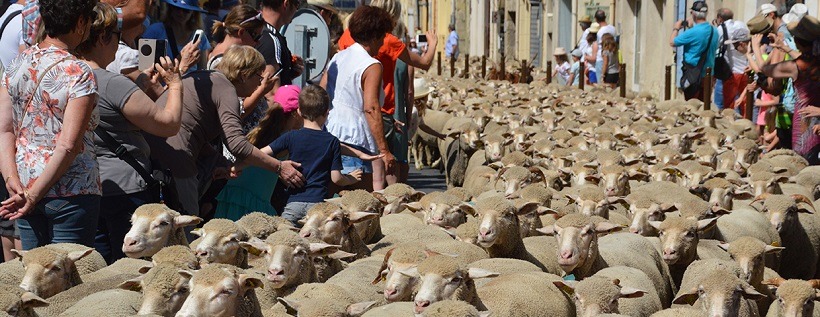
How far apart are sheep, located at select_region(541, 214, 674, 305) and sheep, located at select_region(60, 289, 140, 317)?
7.88 feet

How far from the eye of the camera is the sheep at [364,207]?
7.09m

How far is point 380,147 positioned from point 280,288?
8.09ft

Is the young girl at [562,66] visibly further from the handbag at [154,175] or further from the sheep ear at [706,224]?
the handbag at [154,175]

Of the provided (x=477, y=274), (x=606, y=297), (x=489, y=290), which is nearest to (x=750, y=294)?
(x=606, y=297)

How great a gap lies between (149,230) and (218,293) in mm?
1095

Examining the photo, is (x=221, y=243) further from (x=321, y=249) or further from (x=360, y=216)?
(x=360, y=216)

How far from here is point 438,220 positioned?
754 centimetres

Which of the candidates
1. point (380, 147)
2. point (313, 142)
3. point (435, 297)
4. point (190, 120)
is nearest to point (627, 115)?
point (380, 147)

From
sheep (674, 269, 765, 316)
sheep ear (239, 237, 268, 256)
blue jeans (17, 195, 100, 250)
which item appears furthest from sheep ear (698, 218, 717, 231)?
blue jeans (17, 195, 100, 250)

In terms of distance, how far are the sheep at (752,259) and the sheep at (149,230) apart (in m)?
2.93

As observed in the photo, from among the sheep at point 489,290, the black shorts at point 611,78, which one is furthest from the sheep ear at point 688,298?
the black shorts at point 611,78

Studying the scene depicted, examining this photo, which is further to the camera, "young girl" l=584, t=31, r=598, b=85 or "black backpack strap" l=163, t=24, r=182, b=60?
"young girl" l=584, t=31, r=598, b=85

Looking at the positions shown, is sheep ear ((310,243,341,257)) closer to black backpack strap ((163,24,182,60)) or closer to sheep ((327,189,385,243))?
sheep ((327,189,385,243))

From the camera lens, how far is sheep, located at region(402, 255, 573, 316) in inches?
205
